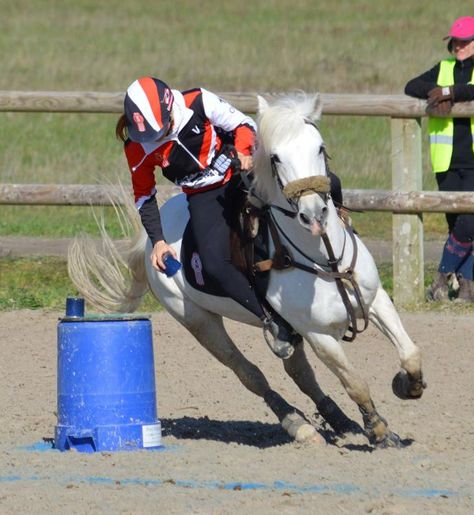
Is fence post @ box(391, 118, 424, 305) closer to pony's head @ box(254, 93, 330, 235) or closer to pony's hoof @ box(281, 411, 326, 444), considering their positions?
pony's hoof @ box(281, 411, 326, 444)

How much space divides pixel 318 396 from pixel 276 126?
5.65ft

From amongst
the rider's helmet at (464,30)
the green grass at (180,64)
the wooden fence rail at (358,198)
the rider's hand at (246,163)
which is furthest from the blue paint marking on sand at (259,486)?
the rider's helmet at (464,30)

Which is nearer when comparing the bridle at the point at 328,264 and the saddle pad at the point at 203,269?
the bridle at the point at 328,264

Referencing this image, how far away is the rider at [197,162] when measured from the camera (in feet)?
20.9

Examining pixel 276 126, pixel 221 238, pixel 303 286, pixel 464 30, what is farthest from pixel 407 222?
pixel 276 126

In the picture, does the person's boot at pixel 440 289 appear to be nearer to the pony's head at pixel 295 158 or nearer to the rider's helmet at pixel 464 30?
the rider's helmet at pixel 464 30

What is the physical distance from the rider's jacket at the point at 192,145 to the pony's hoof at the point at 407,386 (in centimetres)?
128

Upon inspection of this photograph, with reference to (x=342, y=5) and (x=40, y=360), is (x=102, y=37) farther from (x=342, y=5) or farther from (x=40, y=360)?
(x=40, y=360)

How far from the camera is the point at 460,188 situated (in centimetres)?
1023

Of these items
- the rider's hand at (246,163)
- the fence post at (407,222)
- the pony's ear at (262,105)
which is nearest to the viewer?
the pony's ear at (262,105)

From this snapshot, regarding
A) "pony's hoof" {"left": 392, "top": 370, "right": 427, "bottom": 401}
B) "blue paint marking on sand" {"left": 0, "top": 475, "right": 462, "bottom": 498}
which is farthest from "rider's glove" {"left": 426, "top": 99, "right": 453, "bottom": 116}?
"blue paint marking on sand" {"left": 0, "top": 475, "right": 462, "bottom": 498}

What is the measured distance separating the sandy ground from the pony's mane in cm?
126

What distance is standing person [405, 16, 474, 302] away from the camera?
396 inches

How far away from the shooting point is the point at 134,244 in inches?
295
